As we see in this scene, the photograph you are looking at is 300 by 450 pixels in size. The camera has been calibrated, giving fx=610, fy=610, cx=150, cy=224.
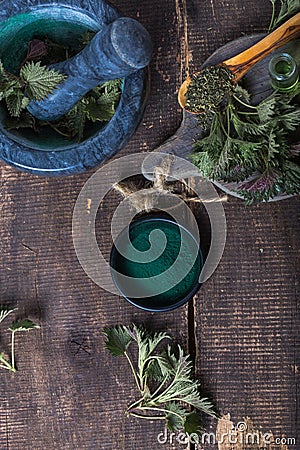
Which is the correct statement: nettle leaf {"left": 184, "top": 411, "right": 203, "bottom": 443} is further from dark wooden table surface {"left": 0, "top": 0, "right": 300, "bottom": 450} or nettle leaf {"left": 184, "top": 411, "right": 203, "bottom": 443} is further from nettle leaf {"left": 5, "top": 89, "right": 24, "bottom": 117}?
nettle leaf {"left": 5, "top": 89, "right": 24, "bottom": 117}

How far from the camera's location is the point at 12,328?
115 cm

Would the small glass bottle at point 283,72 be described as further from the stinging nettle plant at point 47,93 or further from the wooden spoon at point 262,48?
the stinging nettle plant at point 47,93

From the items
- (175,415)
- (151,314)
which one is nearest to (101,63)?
(151,314)

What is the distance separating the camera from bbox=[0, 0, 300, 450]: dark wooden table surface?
3.75ft

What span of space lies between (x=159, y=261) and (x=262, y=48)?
1.40ft

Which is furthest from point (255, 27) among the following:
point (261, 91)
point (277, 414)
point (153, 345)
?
point (277, 414)

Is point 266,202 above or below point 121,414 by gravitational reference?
above

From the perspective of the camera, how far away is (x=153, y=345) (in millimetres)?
1126

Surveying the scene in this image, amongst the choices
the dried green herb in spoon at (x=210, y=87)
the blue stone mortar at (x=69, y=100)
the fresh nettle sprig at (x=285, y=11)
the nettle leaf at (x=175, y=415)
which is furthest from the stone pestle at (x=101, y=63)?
the nettle leaf at (x=175, y=415)

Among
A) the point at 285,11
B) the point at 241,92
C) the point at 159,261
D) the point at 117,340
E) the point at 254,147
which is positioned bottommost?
the point at 117,340

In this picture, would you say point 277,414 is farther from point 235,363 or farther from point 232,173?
point 232,173

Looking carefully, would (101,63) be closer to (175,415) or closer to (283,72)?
(283,72)

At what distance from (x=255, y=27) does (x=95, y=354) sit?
0.69 metres

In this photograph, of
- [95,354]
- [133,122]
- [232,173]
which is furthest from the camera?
[95,354]
